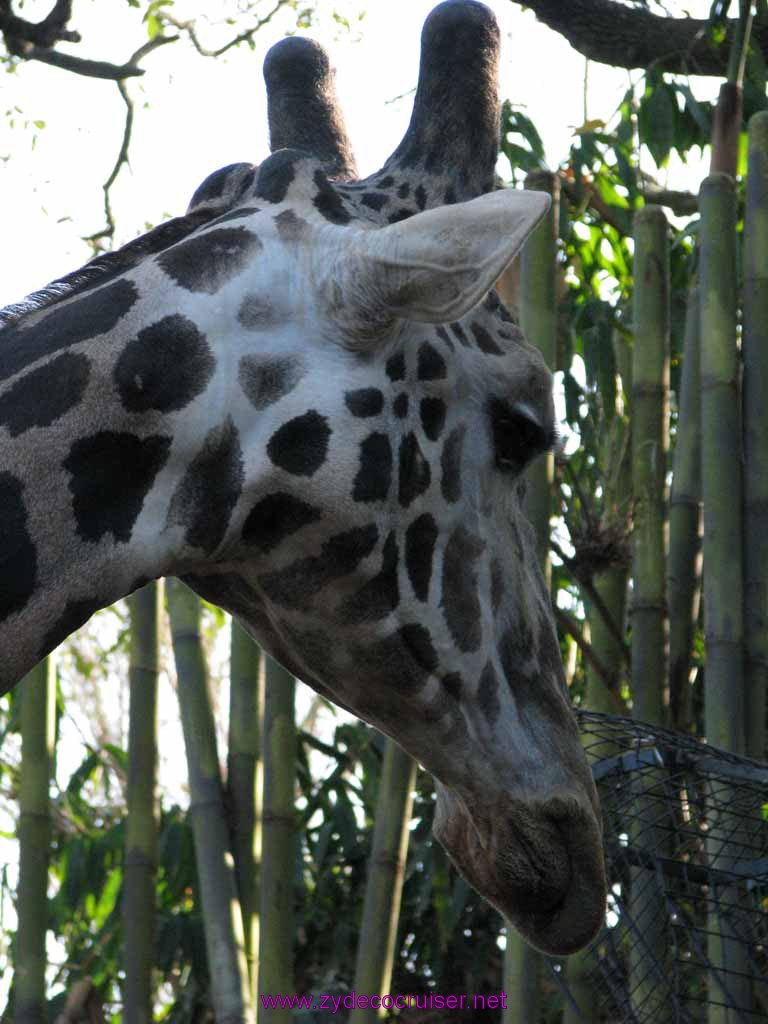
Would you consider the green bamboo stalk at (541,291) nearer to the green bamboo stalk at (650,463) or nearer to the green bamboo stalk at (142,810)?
the green bamboo stalk at (650,463)

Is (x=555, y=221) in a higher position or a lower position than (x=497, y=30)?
higher

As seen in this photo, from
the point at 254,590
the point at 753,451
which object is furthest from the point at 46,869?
the point at 254,590

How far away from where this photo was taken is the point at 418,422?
1279 mm

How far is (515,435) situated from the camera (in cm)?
135

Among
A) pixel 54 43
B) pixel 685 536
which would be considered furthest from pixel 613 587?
pixel 54 43

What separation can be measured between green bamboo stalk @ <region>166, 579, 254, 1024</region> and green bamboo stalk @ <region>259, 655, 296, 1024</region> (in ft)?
0.26

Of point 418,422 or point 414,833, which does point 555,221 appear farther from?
point 414,833

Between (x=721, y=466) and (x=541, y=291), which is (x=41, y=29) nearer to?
(x=541, y=291)

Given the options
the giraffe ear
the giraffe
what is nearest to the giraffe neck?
the giraffe

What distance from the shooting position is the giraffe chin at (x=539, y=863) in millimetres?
1317

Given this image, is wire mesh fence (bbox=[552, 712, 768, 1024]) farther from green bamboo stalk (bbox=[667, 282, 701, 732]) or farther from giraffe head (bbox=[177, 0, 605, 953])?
giraffe head (bbox=[177, 0, 605, 953])

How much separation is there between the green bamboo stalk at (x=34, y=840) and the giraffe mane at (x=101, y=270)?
1.41m

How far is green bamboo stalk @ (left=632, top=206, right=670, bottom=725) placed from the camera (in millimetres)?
2631

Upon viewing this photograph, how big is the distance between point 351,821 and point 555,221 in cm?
178
